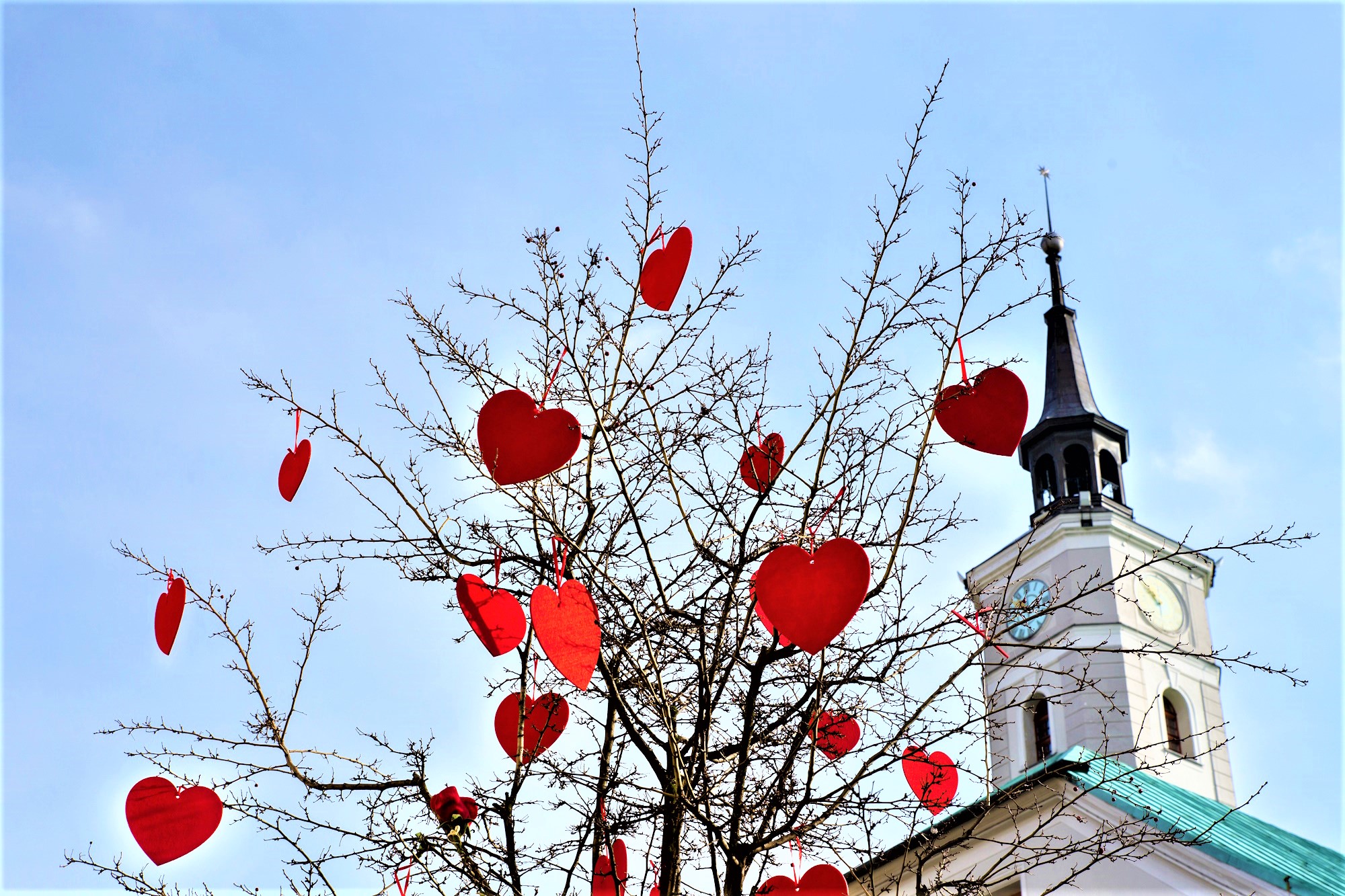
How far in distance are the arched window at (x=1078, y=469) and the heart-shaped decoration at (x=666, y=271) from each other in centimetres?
2442

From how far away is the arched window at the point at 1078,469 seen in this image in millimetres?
26734

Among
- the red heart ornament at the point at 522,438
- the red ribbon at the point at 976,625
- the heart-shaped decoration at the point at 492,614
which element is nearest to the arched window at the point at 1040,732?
the red ribbon at the point at 976,625

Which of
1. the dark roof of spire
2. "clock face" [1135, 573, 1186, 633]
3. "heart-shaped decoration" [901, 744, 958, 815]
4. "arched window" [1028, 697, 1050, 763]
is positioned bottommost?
"heart-shaped decoration" [901, 744, 958, 815]


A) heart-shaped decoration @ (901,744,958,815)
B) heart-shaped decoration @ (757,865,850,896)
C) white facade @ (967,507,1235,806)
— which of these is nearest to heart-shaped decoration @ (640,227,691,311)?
heart-shaped decoration @ (901,744,958,815)

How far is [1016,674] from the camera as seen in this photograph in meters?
22.2

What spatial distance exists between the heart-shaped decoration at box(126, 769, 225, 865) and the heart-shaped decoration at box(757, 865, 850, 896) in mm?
1609

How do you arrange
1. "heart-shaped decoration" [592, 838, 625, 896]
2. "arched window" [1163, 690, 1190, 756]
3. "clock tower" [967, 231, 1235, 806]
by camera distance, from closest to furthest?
"heart-shaped decoration" [592, 838, 625, 896], "clock tower" [967, 231, 1235, 806], "arched window" [1163, 690, 1190, 756]

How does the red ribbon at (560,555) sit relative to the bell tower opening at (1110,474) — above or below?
below

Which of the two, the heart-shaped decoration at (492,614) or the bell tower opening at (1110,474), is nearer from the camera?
the heart-shaped decoration at (492,614)

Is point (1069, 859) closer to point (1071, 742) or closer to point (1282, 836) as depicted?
point (1282, 836)

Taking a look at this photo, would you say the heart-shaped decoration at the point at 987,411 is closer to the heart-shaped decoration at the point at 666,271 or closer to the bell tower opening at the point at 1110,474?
the heart-shaped decoration at the point at 666,271

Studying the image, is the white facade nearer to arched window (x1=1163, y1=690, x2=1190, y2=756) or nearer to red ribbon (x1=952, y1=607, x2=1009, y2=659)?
arched window (x1=1163, y1=690, x2=1190, y2=756)

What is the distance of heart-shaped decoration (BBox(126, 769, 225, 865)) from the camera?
139 inches

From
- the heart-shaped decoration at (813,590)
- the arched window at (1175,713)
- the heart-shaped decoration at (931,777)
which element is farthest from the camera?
the arched window at (1175,713)
